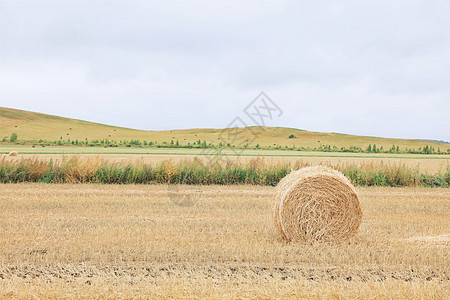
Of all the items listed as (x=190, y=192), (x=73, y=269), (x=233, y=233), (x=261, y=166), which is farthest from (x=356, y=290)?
(x=261, y=166)

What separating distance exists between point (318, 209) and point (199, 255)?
8.94 feet

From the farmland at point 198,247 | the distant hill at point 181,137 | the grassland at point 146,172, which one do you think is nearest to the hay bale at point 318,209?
the farmland at point 198,247

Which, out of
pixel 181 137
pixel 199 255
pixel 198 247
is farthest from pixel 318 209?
pixel 181 137

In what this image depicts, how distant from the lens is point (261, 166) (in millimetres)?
18328

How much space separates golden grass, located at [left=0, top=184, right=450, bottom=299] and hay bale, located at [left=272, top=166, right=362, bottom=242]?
1.00 feet

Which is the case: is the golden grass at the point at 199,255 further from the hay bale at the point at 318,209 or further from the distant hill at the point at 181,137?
the distant hill at the point at 181,137

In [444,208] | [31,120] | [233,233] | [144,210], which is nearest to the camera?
[233,233]

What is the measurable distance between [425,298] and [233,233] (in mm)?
4174

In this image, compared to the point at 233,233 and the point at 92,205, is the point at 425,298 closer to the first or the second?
the point at 233,233

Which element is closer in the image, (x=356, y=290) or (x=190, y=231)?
(x=356, y=290)

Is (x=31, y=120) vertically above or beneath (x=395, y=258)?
above

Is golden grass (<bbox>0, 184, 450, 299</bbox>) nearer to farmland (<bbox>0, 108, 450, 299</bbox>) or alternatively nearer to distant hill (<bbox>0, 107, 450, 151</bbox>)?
farmland (<bbox>0, 108, 450, 299</bbox>)

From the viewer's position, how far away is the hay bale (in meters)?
8.31

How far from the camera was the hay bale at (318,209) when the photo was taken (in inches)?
327
